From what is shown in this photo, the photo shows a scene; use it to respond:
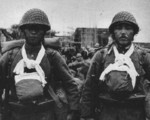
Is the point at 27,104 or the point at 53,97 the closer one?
the point at 27,104

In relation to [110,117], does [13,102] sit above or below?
above

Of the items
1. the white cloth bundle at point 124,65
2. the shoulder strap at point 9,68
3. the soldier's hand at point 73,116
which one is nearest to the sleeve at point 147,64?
the white cloth bundle at point 124,65

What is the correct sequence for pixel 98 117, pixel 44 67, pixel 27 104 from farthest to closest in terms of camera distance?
pixel 98 117, pixel 44 67, pixel 27 104

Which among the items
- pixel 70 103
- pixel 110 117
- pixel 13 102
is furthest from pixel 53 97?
pixel 110 117

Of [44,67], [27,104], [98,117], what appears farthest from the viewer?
[98,117]

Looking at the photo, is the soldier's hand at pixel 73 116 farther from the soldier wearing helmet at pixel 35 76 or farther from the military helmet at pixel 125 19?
the military helmet at pixel 125 19

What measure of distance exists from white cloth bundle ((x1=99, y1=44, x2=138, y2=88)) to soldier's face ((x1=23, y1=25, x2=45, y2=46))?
47.2 inches

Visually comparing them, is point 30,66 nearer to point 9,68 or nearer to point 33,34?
point 9,68

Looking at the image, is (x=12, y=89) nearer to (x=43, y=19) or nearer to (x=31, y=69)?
(x=31, y=69)

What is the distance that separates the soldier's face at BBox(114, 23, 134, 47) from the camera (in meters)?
5.03

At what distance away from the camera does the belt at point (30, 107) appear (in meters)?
4.47

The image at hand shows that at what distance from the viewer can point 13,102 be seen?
15.0 ft

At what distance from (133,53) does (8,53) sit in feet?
6.73

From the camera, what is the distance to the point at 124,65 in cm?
480
